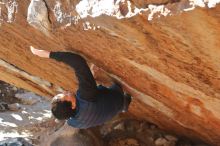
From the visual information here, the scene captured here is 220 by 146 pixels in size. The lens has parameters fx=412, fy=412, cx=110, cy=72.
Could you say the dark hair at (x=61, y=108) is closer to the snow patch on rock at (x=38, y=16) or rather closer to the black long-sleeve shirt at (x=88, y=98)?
the black long-sleeve shirt at (x=88, y=98)

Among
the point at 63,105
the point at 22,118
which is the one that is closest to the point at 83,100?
the point at 63,105

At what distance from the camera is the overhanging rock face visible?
1.83 metres

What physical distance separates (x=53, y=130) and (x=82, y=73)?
2.59 metres

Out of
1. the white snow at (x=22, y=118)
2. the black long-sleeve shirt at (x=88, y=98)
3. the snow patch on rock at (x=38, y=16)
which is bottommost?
the white snow at (x=22, y=118)

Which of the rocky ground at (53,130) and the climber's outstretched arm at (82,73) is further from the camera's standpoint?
the rocky ground at (53,130)

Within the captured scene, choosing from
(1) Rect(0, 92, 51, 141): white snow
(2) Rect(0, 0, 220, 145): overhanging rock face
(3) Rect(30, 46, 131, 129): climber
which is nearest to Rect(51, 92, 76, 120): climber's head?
(3) Rect(30, 46, 131, 129): climber

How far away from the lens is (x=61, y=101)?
2539 millimetres

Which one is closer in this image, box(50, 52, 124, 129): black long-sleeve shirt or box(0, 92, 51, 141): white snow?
box(50, 52, 124, 129): black long-sleeve shirt

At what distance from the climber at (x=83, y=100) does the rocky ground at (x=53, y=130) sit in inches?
45.0

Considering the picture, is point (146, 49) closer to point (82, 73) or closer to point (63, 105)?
point (82, 73)

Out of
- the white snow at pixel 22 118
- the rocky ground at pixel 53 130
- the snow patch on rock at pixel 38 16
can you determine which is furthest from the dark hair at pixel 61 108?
the white snow at pixel 22 118

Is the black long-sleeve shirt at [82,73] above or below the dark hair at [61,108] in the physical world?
above

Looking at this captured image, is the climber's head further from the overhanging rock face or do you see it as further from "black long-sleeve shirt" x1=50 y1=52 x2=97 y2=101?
the overhanging rock face

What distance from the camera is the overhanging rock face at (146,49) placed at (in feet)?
6.01
